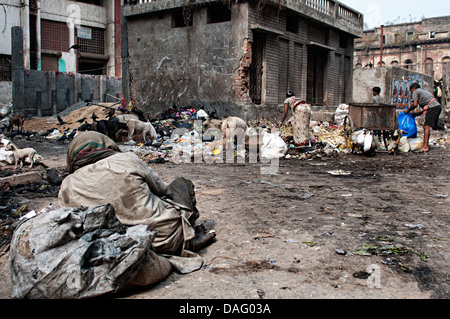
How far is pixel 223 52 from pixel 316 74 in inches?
208

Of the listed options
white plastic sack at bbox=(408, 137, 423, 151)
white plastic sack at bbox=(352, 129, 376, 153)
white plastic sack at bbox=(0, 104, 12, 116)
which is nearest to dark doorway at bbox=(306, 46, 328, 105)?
white plastic sack at bbox=(408, 137, 423, 151)

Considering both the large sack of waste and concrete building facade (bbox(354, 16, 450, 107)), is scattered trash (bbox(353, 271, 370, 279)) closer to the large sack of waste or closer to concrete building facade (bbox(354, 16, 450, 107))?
the large sack of waste

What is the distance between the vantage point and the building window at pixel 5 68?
2005cm

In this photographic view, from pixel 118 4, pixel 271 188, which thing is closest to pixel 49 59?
pixel 118 4

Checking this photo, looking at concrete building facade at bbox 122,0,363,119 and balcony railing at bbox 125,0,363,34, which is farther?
balcony railing at bbox 125,0,363,34

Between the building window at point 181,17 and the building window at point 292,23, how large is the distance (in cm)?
342

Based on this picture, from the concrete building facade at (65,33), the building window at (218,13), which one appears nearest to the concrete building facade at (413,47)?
the concrete building facade at (65,33)

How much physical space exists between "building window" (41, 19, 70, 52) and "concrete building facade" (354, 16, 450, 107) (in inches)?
940

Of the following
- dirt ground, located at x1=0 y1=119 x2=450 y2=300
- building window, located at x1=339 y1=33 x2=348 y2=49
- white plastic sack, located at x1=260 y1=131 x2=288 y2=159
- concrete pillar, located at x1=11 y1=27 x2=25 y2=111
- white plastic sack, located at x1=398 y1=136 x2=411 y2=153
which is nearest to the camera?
dirt ground, located at x1=0 y1=119 x2=450 y2=300

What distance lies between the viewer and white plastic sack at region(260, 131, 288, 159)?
8422mm

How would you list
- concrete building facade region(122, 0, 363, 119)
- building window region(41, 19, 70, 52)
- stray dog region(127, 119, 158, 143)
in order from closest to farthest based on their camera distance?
stray dog region(127, 119, 158, 143) < concrete building facade region(122, 0, 363, 119) < building window region(41, 19, 70, 52)

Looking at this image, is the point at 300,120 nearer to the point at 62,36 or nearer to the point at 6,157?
the point at 6,157

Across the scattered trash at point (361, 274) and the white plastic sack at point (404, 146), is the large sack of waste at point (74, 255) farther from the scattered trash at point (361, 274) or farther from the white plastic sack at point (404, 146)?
the white plastic sack at point (404, 146)

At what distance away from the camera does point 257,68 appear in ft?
40.1
